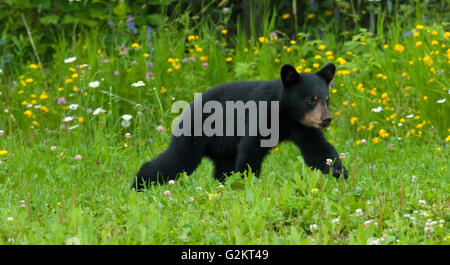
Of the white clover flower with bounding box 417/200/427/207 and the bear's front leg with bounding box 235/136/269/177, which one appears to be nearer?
the white clover flower with bounding box 417/200/427/207

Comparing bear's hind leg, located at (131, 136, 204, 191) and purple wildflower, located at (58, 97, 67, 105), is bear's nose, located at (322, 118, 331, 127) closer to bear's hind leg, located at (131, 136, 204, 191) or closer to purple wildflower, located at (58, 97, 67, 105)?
bear's hind leg, located at (131, 136, 204, 191)

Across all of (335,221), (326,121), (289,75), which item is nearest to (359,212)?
(335,221)

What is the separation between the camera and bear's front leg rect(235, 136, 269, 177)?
4555 mm

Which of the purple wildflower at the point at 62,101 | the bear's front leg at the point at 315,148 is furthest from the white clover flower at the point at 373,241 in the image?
the purple wildflower at the point at 62,101

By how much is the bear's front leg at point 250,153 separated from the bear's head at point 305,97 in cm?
33

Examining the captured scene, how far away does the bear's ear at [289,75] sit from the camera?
4.52 metres

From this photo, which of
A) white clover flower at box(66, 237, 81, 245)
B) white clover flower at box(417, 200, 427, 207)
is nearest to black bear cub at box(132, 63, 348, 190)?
white clover flower at box(417, 200, 427, 207)

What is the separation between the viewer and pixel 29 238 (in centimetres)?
337

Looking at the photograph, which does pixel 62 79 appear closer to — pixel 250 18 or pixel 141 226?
pixel 250 18

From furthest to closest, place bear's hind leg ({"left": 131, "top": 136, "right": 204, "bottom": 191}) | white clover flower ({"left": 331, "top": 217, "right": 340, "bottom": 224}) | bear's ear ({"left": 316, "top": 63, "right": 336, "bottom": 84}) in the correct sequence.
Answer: bear's hind leg ({"left": 131, "top": 136, "right": 204, "bottom": 191}) → bear's ear ({"left": 316, "top": 63, "right": 336, "bottom": 84}) → white clover flower ({"left": 331, "top": 217, "right": 340, "bottom": 224})

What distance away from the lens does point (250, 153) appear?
456 cm
